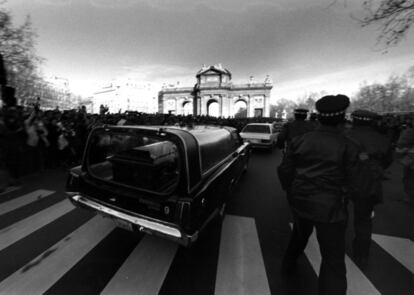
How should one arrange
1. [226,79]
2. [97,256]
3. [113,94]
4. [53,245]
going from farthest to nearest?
[113,94] < [226,79] < [53,245] < [97,256]

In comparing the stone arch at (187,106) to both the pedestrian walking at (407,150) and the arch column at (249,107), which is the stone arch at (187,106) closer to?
the arch column at (249,107)

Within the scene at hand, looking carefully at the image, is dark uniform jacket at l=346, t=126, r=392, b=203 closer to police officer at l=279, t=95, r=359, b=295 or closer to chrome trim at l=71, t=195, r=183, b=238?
police officer at l=279, t=95, r=359, b=295

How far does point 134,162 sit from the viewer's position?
2.66 metres

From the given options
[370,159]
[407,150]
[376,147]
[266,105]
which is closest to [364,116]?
[376,147]

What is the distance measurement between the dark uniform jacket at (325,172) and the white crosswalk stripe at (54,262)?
116 inches

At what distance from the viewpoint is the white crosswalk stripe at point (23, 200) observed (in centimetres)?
385

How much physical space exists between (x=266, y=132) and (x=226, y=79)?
174ft

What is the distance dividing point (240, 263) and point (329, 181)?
1637 mm

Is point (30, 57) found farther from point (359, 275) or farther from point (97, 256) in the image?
point (359, 275)

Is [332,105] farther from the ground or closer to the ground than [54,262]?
farther from the ground

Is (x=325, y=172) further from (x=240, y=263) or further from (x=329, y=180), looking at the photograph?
(x=240, y=263)

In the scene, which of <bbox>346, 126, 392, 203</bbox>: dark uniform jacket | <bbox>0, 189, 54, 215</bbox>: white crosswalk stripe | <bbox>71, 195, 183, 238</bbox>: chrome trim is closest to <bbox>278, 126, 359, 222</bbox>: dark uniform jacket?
<bbox>346, 126, 392, 203</bbox>: dark uniform jacket

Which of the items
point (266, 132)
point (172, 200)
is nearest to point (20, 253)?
point (172, 200)

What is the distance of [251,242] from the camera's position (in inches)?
117
